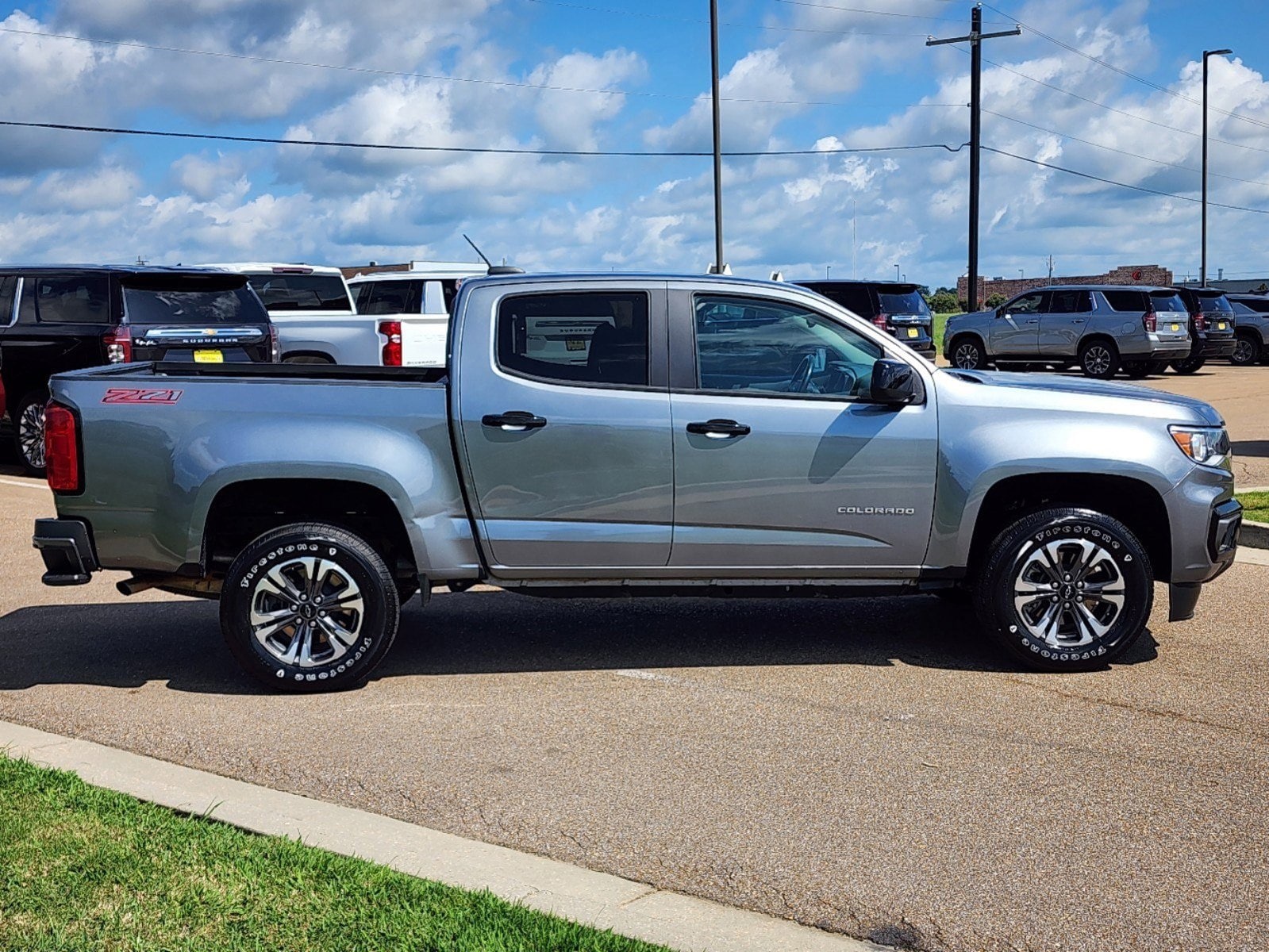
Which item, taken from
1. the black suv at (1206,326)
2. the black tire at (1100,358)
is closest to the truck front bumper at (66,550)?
the black tire at (1100,358)

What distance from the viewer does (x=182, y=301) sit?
1350 cm

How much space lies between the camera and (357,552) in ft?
21.0

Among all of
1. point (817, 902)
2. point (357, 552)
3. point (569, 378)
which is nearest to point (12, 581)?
point (357, 552)

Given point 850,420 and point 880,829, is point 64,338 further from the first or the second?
point 880,829

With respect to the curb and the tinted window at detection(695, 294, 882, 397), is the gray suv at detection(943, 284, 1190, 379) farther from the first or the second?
the curb

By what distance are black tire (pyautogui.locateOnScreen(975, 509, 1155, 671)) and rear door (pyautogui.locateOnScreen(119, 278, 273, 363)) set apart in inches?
342

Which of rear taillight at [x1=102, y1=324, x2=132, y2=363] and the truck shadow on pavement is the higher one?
rear taillight at [x1=102, y1=324, x2=132, y2=363]

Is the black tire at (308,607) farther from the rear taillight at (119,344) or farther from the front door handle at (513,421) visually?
the rear taillight at (119,344)

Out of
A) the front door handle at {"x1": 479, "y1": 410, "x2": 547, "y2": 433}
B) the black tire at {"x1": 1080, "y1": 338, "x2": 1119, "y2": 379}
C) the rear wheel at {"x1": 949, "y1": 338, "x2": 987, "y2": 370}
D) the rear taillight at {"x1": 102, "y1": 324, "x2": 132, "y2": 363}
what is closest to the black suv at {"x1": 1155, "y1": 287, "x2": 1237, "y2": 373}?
the black tire at {"x1": 1080, "y1": 338, "x2": 1119, "y2": 379}

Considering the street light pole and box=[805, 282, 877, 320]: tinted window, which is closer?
box=[805, 282, 877, 320]: tinted window

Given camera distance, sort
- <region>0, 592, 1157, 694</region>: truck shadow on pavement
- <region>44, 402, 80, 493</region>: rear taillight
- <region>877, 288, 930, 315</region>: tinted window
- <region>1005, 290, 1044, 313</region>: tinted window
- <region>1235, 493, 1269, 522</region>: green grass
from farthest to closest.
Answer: <region>1005, 290, 1044, 313</region>: tinted window < <region>877, 288, 930, 315</region>: tinted window < <region>1235, 493, 1269, 522</region>: green grass < <region>0, 592, 1157, 694</region>: truck shadow on pavement < <region>44, 402, 80, 493</region>: rear taillight

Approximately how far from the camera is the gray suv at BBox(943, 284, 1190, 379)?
26.7m

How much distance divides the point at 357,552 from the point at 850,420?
7.58 ft

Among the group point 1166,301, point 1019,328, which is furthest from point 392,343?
point 1166,301
